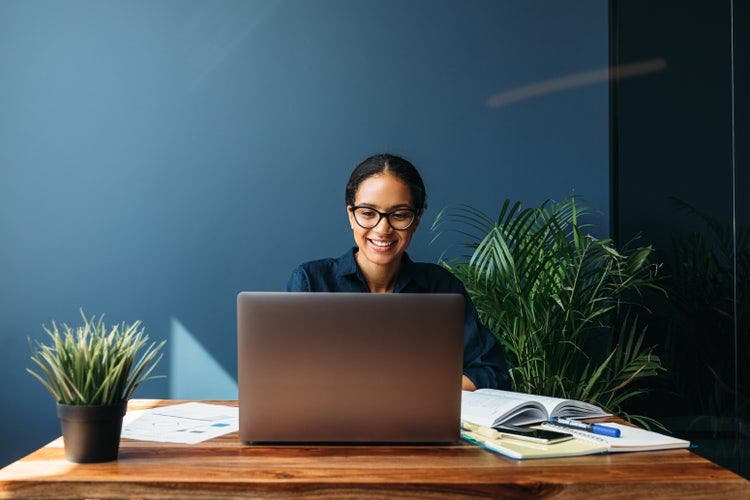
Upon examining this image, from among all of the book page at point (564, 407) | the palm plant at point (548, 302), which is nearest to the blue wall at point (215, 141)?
the palm plant at point (548, 302)

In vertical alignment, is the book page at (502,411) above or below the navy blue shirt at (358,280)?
below

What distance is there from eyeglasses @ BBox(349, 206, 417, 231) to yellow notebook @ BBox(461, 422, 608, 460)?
0.88 metres

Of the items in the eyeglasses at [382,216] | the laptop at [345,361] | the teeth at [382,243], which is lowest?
the laptop at [345,361]

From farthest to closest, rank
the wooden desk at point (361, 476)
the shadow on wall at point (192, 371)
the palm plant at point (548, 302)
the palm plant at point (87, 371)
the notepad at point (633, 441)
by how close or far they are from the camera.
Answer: the shadow on wall at point (192, 371), the palm plant at point (548, 302), the notepad at point (633, 441), the palm plant at point (87, 371), the wooden desk at point (361, 476)

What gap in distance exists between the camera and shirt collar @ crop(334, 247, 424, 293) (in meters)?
2.36

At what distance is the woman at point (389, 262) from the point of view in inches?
85.0

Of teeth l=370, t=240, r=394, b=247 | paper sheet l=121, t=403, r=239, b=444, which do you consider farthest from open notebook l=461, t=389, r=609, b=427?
teeth l=370, t=240, r=394, b=247

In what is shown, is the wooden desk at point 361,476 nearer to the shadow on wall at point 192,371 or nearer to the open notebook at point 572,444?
the open notebook at point 572,444

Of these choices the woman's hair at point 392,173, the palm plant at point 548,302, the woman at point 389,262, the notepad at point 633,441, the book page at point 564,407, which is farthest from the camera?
the palm plant at point 548,302

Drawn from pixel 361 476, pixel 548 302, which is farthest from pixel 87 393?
pixel 548 302

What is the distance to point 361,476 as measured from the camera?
1147 mm

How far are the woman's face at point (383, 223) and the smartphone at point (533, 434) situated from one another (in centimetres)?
85

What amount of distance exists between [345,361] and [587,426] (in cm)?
56

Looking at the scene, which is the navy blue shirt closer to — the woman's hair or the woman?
the woman
